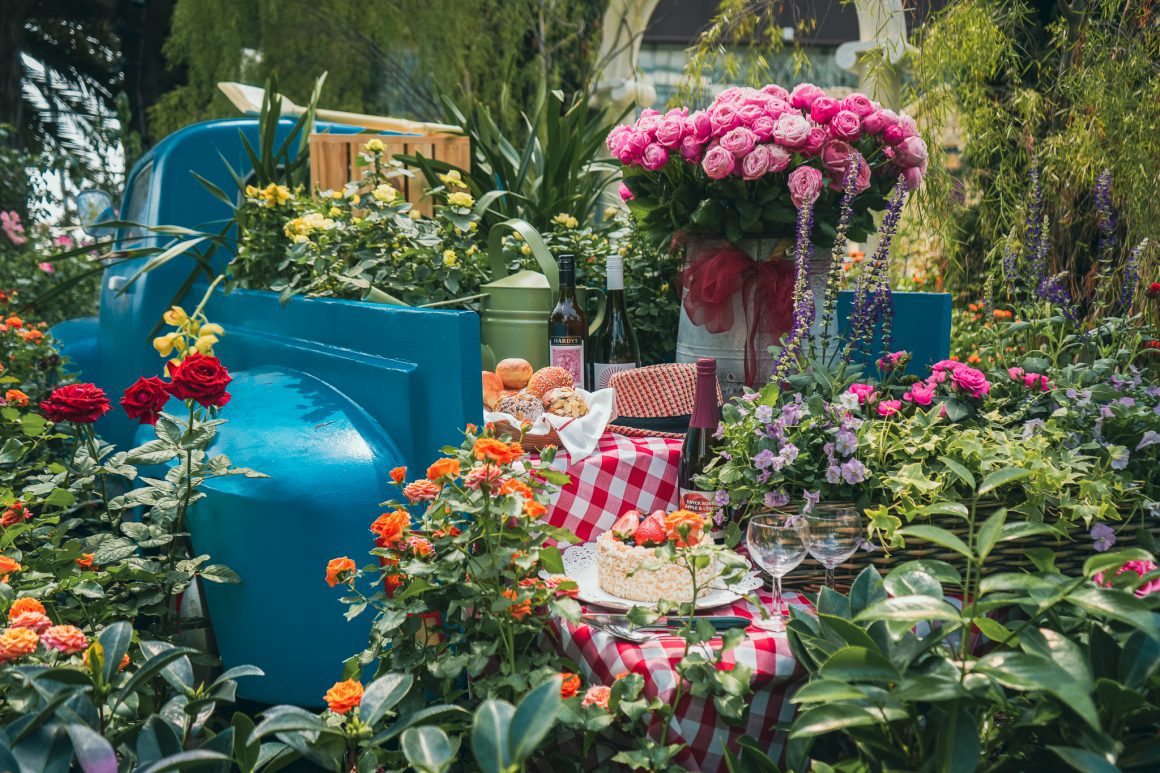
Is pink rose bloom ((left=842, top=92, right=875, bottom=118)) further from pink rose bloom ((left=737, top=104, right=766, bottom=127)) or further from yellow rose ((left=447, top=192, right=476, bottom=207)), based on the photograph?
yellow rose ((left=447, top=192, right=476, bottom=207))

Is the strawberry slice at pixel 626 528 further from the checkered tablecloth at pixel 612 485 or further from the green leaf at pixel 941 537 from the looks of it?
the green leaf at pixel 941 537

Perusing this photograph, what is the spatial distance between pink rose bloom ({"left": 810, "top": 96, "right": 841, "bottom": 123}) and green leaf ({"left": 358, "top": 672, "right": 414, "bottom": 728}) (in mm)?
1566

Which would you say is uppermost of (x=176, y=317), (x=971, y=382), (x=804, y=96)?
(x=804, y=96)

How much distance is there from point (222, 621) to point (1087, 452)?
1807mm

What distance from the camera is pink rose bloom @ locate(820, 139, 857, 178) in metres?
2.34

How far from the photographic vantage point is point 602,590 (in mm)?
1806

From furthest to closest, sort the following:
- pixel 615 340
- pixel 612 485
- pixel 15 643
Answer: pixel 615 340
pixel 612 485
pixel 15 643

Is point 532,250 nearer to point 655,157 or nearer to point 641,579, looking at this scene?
point 655,157

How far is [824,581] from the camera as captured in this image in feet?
6.07

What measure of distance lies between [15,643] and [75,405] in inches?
33.7

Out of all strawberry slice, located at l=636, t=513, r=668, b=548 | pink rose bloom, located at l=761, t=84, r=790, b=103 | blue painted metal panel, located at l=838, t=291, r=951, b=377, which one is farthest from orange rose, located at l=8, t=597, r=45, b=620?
blue painted metal panel, located at l=838, t=291, r=951, b=377

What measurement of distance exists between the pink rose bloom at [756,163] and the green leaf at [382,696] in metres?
1.33

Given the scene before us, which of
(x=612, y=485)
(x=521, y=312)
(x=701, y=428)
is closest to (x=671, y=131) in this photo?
(x=521, y=312)

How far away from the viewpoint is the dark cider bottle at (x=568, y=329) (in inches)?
98.7
